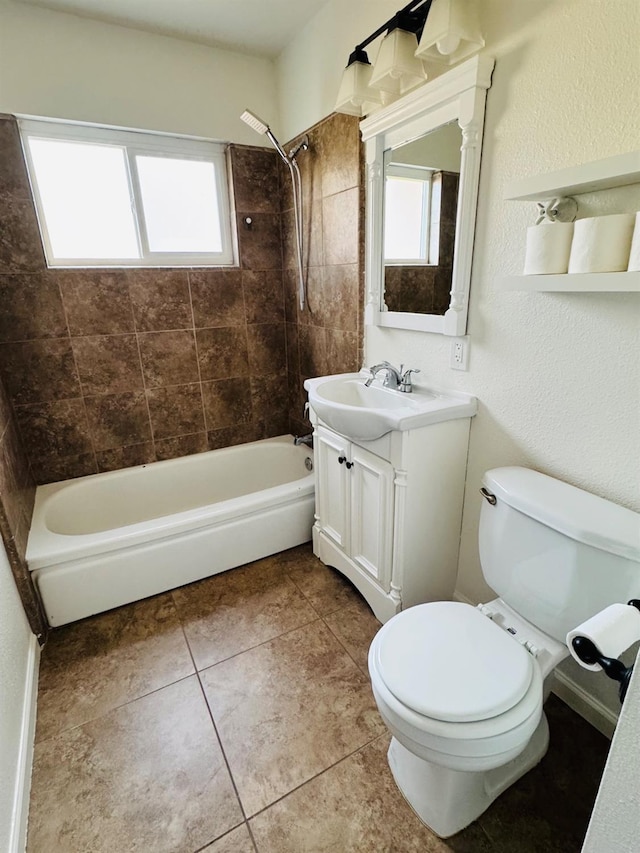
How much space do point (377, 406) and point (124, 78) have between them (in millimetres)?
1927

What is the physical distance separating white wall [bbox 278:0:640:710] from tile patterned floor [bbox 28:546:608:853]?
45cm

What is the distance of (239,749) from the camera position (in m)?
1.29

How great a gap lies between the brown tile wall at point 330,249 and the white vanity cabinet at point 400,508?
56 centimetres

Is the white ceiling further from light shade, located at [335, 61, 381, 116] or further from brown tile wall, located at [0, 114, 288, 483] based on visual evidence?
light shade, located at [335, 61, 381, 116]

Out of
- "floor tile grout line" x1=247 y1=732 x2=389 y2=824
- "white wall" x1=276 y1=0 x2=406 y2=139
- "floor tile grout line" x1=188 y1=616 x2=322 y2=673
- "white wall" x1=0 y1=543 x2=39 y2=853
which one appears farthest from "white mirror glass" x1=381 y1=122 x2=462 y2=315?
"white wall" x1=0 y1=543 x2=39 y2=853

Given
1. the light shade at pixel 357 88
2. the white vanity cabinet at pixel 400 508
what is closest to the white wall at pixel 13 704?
the white vanity cabinet at pixel 400 508

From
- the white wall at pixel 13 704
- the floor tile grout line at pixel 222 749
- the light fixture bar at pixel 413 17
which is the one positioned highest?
the light fixture bar at pixel 413 17

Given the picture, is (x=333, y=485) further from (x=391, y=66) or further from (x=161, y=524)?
(x=391, y=66)

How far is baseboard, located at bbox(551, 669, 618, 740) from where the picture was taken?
1.28 metres

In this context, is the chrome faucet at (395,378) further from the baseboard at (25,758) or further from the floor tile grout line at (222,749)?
the baseboard at (25,758)

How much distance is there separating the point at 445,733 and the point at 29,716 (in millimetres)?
1307

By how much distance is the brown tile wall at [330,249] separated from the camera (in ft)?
6.17

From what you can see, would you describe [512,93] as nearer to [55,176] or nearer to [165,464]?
[55,176]

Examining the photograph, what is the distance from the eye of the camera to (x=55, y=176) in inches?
80.9
